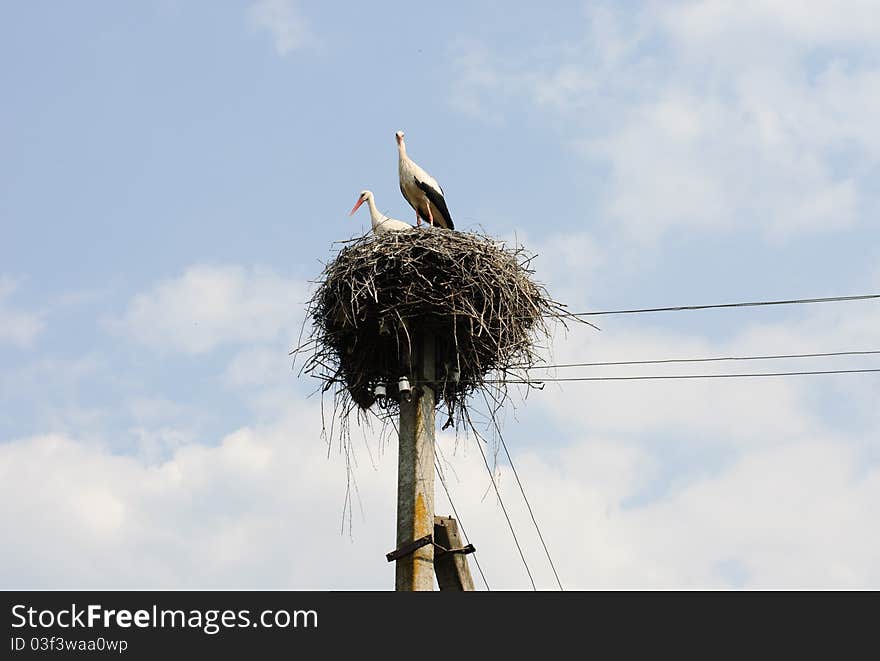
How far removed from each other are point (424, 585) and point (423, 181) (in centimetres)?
528

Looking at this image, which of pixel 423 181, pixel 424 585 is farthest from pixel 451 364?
pixel 423 181

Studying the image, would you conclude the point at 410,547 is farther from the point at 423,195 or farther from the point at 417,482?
the point at 423,195

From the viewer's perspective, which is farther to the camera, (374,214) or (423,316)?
(374,214)

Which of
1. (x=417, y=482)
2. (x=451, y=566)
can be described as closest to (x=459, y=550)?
(x=451, y=566)

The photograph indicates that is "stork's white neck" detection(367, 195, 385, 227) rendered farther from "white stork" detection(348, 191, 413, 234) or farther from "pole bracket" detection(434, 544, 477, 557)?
"pole bracket" detection(434, 544, 477, 557)

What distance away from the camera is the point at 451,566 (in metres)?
7.03

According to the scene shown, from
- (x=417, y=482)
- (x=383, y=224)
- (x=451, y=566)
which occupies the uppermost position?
(x=383, y=224)

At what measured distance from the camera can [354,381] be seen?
830 centimetres

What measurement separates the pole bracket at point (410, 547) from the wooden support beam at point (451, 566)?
127 millimetres

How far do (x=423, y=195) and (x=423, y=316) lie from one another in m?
3.48

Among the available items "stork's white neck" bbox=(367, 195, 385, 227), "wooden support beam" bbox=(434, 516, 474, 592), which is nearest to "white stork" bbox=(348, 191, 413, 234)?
"stork's white neck" bbox=(367, 195, 385, 227)

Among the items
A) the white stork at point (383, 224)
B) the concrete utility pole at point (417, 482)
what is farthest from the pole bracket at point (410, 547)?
the white stork at point (383, 224)

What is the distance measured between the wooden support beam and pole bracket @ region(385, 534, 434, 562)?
127 millimetres
